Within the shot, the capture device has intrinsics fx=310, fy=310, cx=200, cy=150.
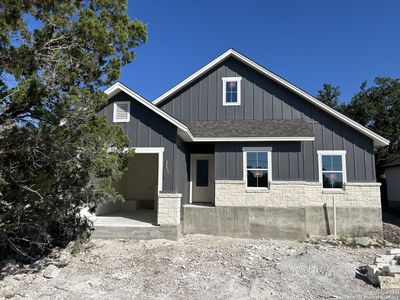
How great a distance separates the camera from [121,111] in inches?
446

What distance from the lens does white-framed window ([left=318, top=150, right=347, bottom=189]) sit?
41.8 feet

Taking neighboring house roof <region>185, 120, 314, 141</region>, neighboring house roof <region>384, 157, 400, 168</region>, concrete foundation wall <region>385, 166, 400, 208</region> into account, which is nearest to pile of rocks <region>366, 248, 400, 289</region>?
neighboring house roof <region>185, 120, 314, 141</region>

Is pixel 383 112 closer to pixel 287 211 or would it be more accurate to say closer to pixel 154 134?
pixel 287 211

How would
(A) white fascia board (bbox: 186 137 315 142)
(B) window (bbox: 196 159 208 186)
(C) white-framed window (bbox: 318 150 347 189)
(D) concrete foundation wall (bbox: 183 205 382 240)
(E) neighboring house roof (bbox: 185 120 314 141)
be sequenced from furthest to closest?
(B) window (bbox: 196 159 208 186), (C) white-framed window (bbox: 318 150 347 189), (E) neighboring house roof (bbox: 185 120 314 141), (A) white fascia board (bbox: 186 137 315 142), (D) concrete foundation wall (bbox: 183 205 382 240)

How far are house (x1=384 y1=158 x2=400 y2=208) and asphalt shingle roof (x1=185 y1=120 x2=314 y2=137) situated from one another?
13.2 m

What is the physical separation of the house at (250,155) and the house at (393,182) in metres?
11.7

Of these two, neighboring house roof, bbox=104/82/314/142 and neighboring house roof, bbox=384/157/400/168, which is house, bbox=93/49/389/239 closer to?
neighboring house roof, bbox=104/82/314/142

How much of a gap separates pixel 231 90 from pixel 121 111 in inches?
214

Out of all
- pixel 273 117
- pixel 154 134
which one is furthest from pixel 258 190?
pixel 154 134

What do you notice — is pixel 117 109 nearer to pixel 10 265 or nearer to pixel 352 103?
pixel 10 265

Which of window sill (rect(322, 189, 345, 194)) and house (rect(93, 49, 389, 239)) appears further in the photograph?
window sill (rect(322, 189, 345, 194))

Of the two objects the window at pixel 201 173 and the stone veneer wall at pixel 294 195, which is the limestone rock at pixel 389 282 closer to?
the stone veneer wall at pixel 294 195

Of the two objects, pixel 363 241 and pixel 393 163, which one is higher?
pixel 393 163

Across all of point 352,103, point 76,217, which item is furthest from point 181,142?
point 352,103
